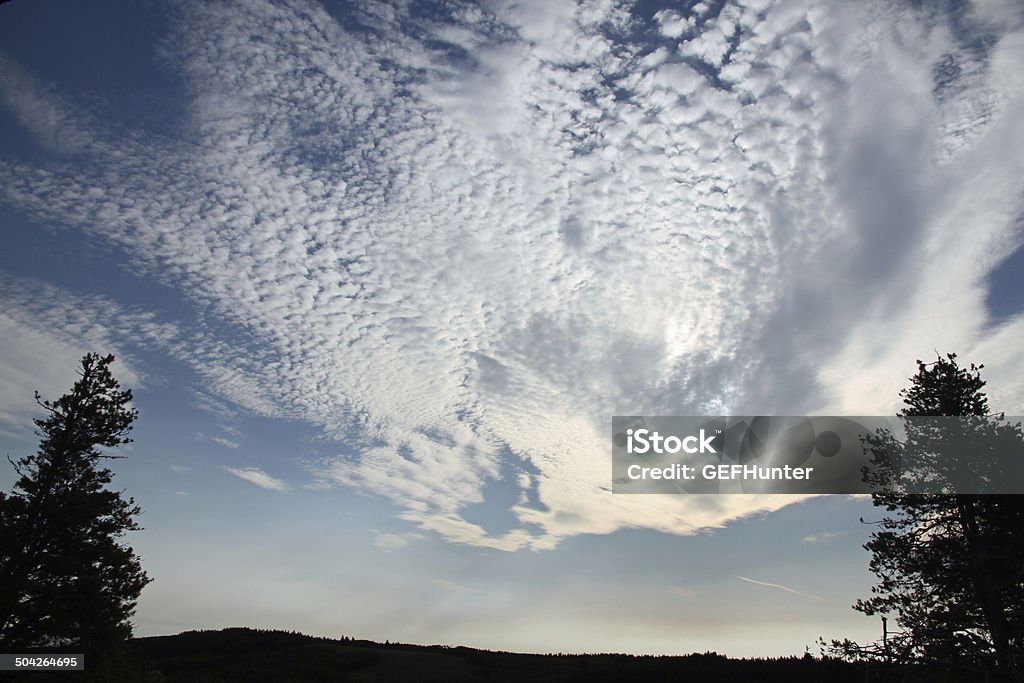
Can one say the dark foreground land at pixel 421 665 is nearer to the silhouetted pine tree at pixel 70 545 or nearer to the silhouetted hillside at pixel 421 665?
the silhouetted hillside at pixel 421 665

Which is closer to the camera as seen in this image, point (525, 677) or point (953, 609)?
point (953, 609)

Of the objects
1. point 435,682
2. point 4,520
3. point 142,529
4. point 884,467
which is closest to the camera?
point 884,467

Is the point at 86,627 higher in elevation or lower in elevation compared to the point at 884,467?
lower

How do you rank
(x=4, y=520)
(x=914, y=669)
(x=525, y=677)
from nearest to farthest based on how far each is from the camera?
(x=914, y=669) → (x=4, y=520) → (x=525, y=677)

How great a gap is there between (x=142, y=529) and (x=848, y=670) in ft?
95.9

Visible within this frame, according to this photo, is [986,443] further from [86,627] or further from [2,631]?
[2,631]

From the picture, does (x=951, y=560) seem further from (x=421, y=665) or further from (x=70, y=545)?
(x=421, y=665)

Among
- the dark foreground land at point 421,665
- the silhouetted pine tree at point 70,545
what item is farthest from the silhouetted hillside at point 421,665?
the silhouetted pine tree at point 70,545

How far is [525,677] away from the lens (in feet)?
192

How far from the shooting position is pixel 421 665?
204 ft

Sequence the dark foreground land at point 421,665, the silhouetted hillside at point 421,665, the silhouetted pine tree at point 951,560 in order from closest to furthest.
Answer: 1. the silhouetted pine tree at point 951,560
2. the dark foreground land at point 421,665
3. the silhouetted hillside at point 421,665

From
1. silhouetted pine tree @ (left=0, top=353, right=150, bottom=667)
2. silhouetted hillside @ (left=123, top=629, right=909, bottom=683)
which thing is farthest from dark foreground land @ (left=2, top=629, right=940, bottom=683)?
silhouetted pine tree @ (left=0, top=353, right=150, bottom=667)

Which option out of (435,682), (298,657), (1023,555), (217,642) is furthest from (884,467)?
(217,642)

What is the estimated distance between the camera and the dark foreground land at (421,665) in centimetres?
5156
